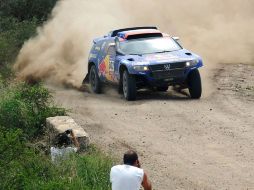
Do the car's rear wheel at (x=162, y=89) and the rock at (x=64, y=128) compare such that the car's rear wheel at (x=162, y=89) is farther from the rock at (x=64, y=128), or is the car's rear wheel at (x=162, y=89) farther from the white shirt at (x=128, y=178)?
the white shirt at (x=128, y=178)

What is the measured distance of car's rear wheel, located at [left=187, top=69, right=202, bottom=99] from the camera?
15992 millimetres

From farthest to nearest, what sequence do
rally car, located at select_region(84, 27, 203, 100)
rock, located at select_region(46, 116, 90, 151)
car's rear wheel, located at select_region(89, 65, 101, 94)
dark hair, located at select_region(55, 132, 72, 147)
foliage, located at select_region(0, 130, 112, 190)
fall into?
car's rear wheel, located at select_region(89, 65, 101, 94) → rally car, located at select_region(84, 27, 203, 100) → dark hair, located at select_region(55, 132, 72, 147) → rock, located at select_region(46, 116, 90, 151) → foliage, located at select_region(0, 130, 112, 190)

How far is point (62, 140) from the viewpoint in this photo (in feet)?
38.1

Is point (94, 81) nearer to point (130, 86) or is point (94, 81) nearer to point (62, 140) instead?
point (130, 86)

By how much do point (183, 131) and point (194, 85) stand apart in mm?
3770

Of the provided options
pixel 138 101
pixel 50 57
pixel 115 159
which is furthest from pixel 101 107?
pixel 50 57

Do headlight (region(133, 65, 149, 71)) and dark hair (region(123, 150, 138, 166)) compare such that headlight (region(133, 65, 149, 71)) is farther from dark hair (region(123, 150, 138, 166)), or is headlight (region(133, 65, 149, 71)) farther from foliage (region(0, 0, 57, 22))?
foliage (region(0, 0, 57, 22))

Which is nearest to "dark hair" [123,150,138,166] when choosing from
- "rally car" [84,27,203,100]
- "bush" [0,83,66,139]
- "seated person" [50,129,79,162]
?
"seated person" [50,129,79,162]

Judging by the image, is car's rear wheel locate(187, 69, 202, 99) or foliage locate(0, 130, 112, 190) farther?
car's rear wheel locate(187, 69, 202, 99)

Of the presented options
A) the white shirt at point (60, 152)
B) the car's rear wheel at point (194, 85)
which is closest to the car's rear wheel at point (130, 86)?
the car's rear wheel at point (194, 85)

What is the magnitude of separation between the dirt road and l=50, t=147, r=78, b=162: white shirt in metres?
0.87

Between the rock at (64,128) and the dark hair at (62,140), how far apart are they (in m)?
0.08

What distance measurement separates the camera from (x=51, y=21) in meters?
28.3

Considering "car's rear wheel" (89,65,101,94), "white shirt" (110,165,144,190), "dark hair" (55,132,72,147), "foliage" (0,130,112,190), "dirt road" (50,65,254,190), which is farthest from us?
"car's rear wheel" (89,65,101,94)
